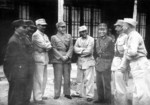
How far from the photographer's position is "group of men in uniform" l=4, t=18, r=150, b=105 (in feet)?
17.9

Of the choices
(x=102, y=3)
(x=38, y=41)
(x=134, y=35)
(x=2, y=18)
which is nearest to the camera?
(x=134, y=35)

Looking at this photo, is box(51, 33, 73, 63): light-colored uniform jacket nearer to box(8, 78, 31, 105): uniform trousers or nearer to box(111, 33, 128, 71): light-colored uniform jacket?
box(111, 33, 128, 71): light-colored uniform jacket

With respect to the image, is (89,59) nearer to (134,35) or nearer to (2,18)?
(134,35)

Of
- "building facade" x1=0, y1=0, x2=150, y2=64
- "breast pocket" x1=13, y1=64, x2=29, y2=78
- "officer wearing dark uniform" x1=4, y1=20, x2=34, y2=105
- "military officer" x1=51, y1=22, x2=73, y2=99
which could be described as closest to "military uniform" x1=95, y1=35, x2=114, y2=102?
"military officer" x1=51, y1=22, x2=73, y2=99

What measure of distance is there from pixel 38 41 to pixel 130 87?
327cm

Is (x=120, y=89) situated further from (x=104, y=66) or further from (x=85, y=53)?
(x=85, y=53)

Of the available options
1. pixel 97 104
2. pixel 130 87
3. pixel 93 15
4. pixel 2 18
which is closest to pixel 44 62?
pixel 97 104

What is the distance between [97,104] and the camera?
6.69 metres

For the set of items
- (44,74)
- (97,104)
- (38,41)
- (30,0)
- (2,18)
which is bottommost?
(97,104)

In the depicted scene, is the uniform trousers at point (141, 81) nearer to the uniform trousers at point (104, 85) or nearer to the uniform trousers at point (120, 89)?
the uniform trousers at point (120, 89)

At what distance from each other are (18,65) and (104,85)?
231 centimetres

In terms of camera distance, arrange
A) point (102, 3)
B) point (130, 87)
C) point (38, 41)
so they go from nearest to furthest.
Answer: point (38, 41), point (130, 87), point (102, 3)

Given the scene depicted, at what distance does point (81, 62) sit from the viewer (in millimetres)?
7035

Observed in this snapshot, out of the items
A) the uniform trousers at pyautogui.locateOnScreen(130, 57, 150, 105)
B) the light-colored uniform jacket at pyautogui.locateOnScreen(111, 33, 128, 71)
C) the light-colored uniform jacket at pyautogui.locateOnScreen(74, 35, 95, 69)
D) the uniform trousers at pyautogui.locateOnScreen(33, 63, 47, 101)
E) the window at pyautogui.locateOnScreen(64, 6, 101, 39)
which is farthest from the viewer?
the window at pyautogui.locateOnScreen(64, 6, 101, 39)
